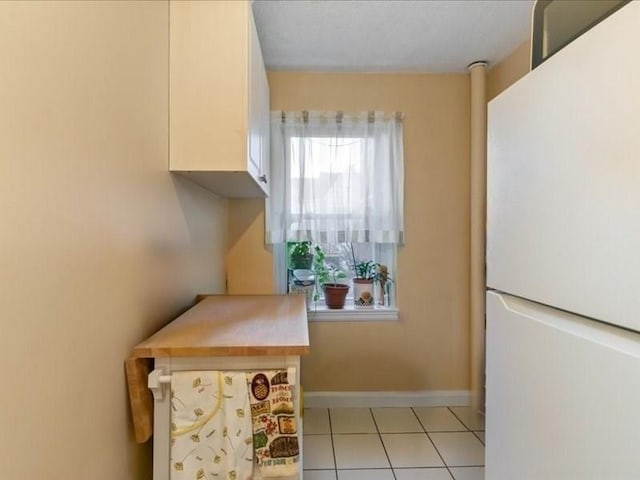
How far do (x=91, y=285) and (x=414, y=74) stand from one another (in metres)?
2.34

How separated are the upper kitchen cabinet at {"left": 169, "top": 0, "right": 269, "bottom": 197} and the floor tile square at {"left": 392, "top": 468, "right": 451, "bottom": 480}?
1640 mm

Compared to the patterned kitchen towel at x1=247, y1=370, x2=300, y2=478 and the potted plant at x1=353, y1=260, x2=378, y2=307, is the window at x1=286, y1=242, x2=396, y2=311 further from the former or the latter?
the patterned kitchen towel at x1=247, y1=370, x2=300, y2=478

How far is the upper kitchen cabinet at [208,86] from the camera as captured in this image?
133 centimetres

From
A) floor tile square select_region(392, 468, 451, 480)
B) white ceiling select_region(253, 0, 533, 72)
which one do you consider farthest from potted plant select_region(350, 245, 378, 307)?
white ceiling select_region(253, 0, 533, 72)

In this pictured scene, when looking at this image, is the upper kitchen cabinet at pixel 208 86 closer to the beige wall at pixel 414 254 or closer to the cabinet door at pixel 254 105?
the cabinet door at pixel 254 105

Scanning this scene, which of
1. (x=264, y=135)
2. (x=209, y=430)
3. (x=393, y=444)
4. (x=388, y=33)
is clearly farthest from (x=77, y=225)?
(x=393, y=444)

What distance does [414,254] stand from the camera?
8.05ft

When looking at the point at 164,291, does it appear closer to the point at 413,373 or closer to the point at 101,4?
the point at 101,4

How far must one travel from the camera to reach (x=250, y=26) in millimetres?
1415

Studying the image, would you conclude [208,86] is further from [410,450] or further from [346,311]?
[410,450]

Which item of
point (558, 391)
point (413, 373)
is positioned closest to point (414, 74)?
point (413, 373)

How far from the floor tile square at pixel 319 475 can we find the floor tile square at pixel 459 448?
0.61 metres

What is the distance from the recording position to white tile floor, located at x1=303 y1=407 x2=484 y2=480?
176 cm

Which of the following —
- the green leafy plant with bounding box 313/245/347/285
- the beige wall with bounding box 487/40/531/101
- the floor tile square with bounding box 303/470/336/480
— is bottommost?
the floor tile square with bounding box 303/470/336/480
